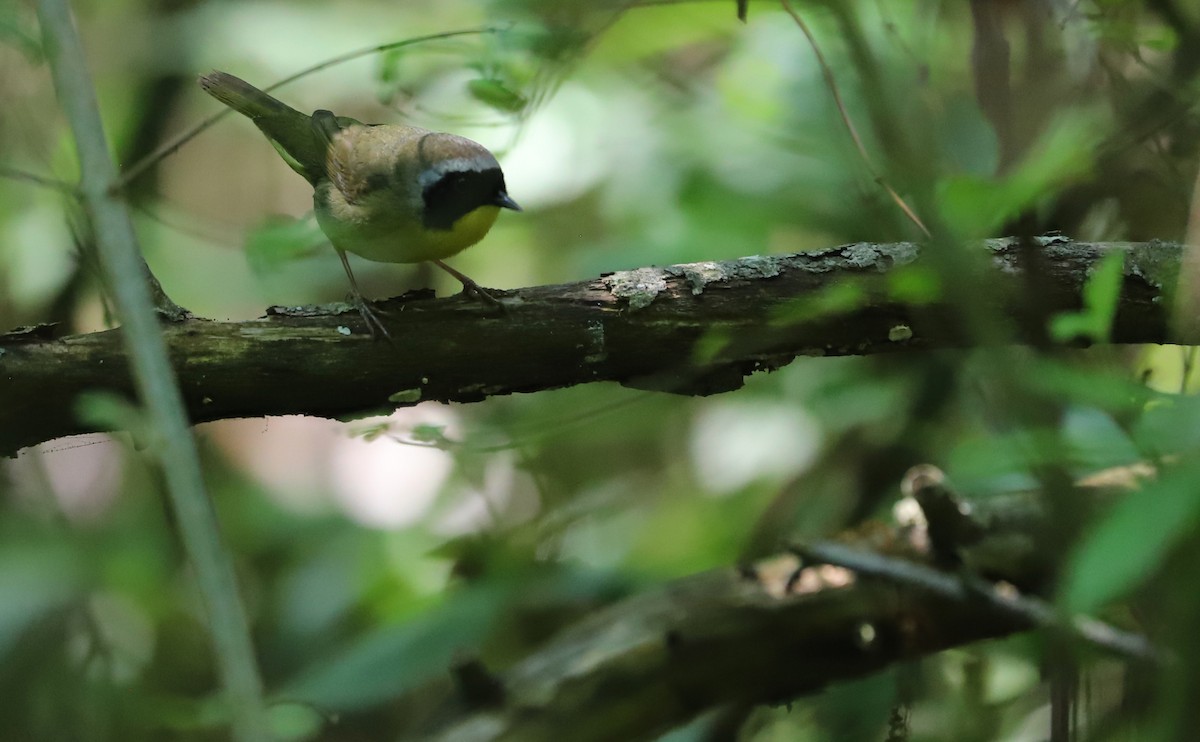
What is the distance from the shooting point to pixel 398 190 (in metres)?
2.12

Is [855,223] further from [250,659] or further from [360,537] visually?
[250,659]

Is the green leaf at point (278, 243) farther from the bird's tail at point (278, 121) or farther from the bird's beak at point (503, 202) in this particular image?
the bird's beak at point (503, 202)

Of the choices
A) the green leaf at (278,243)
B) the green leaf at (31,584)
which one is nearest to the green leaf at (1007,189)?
the green leaf at (278,243)

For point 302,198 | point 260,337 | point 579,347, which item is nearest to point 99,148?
point 260,337

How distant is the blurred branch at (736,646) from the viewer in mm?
2191

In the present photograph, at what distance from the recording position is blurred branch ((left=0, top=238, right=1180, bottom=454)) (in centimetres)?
165

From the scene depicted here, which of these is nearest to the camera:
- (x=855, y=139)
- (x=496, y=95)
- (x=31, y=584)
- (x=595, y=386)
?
(x=855, y=139)

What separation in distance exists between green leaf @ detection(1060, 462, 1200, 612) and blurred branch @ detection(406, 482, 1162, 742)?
1424mm

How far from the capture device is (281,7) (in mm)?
4234

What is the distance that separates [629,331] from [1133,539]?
1.07 m

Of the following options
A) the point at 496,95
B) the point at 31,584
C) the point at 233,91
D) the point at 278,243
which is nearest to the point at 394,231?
the point at 278,243

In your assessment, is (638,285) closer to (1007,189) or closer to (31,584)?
(1007,189)

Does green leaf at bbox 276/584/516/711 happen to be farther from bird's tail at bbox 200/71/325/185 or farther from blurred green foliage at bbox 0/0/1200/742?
bird's tail at bbox 200/71/325/185

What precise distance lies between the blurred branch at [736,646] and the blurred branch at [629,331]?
65cm
